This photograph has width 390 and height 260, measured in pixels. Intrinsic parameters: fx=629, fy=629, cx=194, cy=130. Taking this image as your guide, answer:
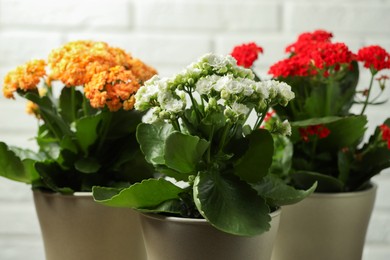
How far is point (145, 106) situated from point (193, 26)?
72cm

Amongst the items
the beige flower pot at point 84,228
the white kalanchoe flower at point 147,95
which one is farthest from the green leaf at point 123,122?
the white kalanchoe flower at point 147,95

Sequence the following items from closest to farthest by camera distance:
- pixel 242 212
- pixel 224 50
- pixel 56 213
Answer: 1. pixel 242 212
2. pixel 56 213
3. pixel 224 50

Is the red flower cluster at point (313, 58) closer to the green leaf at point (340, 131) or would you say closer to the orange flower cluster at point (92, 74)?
the green leaf at point (340, 131)

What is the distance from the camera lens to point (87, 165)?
0.86 m

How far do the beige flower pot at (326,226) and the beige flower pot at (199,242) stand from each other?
0.21 metres

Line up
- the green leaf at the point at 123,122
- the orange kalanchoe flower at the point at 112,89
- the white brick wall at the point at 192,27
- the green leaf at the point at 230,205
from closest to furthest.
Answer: the green leaf at the point at 230,205 < the orange kalanchoe flower at the point at 112,89 < the green leaf at the point at 123,122 < the white brick wall at the point at 192,27

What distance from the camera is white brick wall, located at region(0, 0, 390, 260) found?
1.36 metres

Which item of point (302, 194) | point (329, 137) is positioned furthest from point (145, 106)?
point (329, 137)

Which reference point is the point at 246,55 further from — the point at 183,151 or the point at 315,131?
the point at 183,151

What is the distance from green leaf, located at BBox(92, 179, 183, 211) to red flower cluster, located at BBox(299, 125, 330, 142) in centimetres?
26

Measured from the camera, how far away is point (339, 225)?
2.88 ft

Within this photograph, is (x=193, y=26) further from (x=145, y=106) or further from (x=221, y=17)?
(x=145, y=106)

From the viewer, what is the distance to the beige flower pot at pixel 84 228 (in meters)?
0.84

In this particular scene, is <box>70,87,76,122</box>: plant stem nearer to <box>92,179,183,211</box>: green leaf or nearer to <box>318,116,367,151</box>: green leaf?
<box>92,179,183,211</box>: green leaf
